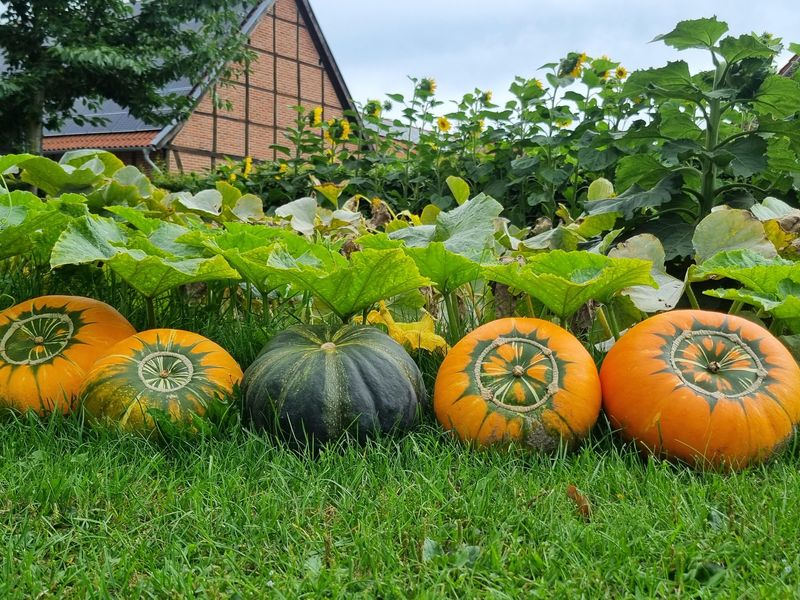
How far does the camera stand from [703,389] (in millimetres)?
1936

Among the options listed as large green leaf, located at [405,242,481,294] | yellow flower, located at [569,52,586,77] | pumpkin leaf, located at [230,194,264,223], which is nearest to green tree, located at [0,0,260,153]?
yellow flower, located at [569,52,586,77]

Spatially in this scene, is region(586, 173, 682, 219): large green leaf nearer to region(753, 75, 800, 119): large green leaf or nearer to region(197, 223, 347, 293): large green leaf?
region(753, 75, 800, 119): large green leaf

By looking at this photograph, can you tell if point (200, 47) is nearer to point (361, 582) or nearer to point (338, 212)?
point (338, 212)

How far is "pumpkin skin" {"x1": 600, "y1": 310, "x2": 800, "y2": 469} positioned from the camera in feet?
6.21

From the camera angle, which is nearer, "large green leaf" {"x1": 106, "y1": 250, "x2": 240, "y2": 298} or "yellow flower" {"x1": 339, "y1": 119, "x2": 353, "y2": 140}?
"large green leaf" {"x1": 106, "y1": 250, "x2": 240, "y2": 298}

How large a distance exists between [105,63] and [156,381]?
16243 mm

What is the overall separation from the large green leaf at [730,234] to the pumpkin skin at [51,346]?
5.94 ft

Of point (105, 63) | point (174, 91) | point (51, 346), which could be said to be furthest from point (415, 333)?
point (174, 91)

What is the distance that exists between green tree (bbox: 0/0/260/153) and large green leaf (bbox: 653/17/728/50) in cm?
1576

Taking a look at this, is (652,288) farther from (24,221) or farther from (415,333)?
(24,221)

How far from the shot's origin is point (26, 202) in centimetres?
254

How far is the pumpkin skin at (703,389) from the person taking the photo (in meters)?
1.89

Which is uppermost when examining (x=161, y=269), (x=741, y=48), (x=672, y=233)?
(x=741, y=48)

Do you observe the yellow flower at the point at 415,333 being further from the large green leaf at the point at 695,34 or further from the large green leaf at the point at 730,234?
the large green leaf at the point at 695,34
